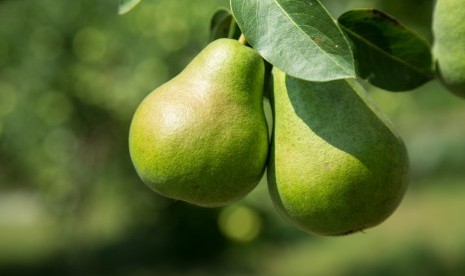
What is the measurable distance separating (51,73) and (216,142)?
5629mm

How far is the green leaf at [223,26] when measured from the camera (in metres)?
1.44

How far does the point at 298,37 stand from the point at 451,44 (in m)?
0.47

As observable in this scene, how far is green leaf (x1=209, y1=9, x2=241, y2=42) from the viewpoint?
4.72ft

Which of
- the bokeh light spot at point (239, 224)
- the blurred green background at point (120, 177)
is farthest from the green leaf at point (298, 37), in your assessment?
the bokeh light spot at point (239, 224)

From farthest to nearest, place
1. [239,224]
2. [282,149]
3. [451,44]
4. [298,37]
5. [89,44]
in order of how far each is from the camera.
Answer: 1. [239,224]
2. [89,44]
3. [451,44]
4. [282,149]
5. [298,37]

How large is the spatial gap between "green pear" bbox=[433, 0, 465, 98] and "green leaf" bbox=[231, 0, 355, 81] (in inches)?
17.3

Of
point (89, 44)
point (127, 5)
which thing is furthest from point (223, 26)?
point (89, 44)

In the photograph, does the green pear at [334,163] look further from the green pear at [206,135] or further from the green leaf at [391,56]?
the green leaf at [391,56]

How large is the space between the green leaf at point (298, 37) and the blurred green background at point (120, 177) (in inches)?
130

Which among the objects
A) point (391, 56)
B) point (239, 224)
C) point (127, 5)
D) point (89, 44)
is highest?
point (127, 5)

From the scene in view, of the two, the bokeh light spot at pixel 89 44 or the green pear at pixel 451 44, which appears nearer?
the green pear at pixel 451 44

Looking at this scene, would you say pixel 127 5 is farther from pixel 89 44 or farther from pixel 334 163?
pixel 89 44

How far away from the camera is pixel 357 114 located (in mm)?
1246

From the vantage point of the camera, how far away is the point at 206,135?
3.89 feet
